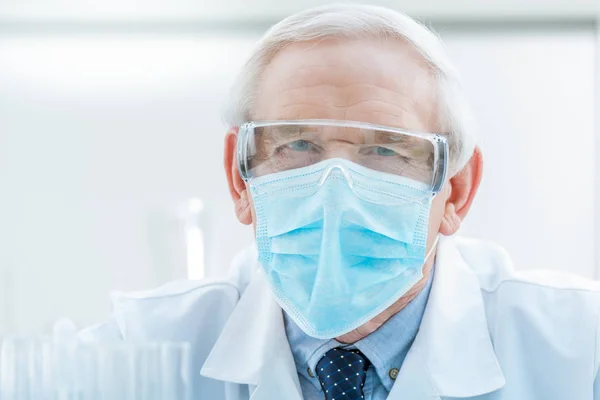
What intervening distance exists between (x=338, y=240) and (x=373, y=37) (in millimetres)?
453

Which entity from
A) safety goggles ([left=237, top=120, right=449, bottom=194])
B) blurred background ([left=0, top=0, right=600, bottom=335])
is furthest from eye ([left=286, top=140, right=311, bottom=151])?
blurred background ([left=0, top=0, right=600, bottom=335])

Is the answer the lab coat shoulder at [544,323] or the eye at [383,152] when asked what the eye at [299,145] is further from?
the lab coat shoulder at [544,323]

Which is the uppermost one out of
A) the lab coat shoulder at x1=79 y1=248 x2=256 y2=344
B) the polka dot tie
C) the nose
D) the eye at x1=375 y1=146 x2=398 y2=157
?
the eye at x1=375 y1=146 x2=398 y2=157

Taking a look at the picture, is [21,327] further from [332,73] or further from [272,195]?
[332,73]

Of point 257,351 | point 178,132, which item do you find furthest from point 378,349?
point 178,132

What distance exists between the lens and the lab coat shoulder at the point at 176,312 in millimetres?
1912

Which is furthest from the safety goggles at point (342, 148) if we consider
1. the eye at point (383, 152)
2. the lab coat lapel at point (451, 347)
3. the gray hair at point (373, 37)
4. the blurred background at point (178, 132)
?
the blurred background at point (178, 132)

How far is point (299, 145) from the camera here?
1.60 m

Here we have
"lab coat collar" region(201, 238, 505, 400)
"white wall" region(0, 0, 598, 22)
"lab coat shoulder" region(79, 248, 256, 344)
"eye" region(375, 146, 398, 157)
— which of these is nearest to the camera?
"eye" region(375, 146, 398, 157)

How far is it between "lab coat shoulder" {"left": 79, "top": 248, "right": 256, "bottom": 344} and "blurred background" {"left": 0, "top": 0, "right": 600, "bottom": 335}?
49 centimetres

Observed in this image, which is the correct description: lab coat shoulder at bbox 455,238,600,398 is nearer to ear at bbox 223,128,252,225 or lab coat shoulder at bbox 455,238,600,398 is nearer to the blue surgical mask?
the blue surgical mask

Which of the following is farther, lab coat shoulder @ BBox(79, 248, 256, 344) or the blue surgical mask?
lab coat shoulder @ BBox(79, 248, 256, 344)

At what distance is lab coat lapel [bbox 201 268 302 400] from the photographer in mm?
1699

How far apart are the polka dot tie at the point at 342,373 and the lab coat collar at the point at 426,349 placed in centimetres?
6
